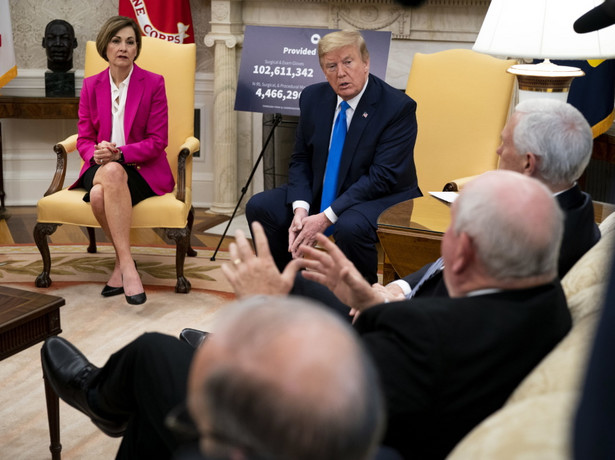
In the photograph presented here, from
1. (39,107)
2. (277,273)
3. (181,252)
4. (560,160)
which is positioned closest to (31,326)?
(277,273)

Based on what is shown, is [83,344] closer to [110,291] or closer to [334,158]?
[110,291]

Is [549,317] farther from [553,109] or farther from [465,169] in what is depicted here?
[465,169]

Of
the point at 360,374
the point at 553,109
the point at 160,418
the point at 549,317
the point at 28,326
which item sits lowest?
the point at 28,326

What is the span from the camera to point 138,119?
3996 millimetres

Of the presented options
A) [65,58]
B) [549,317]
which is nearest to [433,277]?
[549,317]

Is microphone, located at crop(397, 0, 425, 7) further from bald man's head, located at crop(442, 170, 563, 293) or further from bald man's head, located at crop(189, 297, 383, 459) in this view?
bald man's head, located at crop(189, 297, 383, 459)

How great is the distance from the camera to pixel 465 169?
13.2 feet

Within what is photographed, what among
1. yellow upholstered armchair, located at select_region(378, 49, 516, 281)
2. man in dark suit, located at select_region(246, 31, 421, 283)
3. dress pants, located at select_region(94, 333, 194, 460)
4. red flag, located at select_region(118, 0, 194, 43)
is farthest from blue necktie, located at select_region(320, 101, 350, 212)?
red flag, located at select_region(118, 0, 194, 43)

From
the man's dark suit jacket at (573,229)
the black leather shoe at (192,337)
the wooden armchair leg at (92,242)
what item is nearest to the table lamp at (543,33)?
the man's dark suit jacket at (573,229)

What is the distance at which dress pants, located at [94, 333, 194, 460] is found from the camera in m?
1.61

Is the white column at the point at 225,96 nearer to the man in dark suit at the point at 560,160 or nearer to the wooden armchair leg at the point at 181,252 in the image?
the wooden armchair leg at the point at 181,252

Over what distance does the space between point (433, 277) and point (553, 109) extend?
1.81 feet

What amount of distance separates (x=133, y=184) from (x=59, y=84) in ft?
5.89

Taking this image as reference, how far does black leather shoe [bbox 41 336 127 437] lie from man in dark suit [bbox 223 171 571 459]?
0.83 meters
